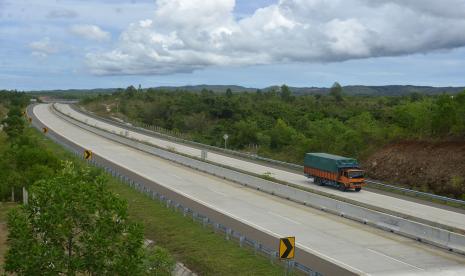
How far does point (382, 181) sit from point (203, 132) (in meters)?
63.8

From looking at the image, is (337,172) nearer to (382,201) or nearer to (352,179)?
(352,179)

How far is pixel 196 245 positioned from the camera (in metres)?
25.1

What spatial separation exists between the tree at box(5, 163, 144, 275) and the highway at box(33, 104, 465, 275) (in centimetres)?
976

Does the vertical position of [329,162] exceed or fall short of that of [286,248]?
it falls short

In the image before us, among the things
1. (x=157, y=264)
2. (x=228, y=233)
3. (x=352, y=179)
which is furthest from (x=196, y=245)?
(x=352, y=179)

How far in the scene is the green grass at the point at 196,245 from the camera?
21.4 meters

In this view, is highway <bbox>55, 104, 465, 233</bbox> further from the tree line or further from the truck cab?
the tree line

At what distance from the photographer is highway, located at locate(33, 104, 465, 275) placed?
71.8 ft

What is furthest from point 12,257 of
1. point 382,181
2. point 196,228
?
point 382,181

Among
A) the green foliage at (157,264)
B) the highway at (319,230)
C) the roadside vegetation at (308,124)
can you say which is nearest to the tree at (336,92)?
the roadside vegetation at (308,124)

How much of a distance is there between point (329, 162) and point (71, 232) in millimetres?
31844

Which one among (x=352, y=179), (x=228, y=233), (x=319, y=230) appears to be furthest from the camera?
(x=352, y=179)

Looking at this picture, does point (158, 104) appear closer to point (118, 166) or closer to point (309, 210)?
point (118, 166)

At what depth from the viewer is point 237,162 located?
60.6m
